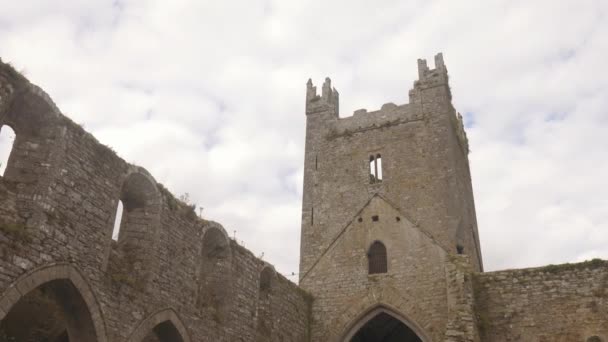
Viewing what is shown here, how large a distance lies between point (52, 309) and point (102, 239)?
205cm

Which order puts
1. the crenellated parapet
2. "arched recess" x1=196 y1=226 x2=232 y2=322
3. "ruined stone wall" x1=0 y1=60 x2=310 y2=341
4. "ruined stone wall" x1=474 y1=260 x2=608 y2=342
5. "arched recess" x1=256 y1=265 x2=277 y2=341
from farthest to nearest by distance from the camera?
the crenellated parapet → "ruined stone wall" x1=474 y1=260 x2=608 y2=342 → "arched recess" x1=256 y1=265 x2=277 y2=341 → "arched recess" x1=196 y1=226 x2=232 y2=322 → "ruined stone wall" x1=0 y1=60 x2=310 y2=341

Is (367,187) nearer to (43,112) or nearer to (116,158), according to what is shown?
(116,158)

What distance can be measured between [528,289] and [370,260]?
4.48 meters

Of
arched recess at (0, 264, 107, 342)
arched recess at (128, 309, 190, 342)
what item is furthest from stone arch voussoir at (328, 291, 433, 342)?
arched recess at (0, 264, 107, 342)

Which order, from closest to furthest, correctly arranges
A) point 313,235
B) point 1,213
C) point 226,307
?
point 1,213 → point 226,307 → point 313,235

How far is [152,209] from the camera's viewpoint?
10.4 m

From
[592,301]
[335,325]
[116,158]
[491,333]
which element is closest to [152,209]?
[116,158]

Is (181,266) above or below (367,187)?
below

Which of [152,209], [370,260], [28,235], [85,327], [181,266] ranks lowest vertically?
[85,327]

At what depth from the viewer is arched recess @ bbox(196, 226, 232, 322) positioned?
1229 cm

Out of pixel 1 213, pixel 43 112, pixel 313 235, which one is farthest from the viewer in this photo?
pixel 313 235

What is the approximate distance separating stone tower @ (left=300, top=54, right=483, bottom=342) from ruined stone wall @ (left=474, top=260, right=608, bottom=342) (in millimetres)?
1018

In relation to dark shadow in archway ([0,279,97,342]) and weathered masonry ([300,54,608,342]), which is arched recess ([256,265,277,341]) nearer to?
weathered masonry ([300,54,608,342])

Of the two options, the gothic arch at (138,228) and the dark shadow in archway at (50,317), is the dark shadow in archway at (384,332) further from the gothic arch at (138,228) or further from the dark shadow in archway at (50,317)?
the dark shadow in archway at (50,317)
